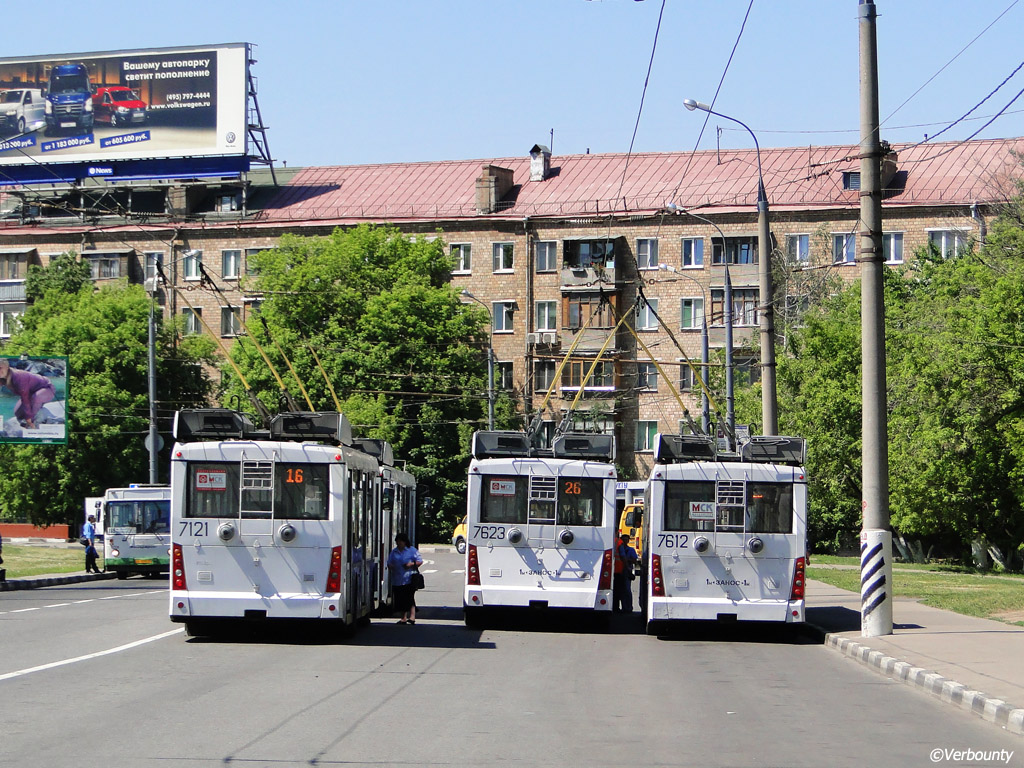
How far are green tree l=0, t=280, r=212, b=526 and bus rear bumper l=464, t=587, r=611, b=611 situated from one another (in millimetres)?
46167

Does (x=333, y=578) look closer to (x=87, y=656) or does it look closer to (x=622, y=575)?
(x=87, y=656)

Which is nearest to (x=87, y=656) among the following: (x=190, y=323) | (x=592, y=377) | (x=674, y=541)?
(x=674, y=541)

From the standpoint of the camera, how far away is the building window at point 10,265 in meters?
76.7

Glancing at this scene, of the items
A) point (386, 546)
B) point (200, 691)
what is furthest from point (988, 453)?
point (200, 691)

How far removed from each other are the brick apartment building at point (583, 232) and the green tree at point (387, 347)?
112 inches

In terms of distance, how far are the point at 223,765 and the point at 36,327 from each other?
212 feet

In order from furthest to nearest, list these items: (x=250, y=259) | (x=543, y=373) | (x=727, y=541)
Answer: (x=543, y=373)
(x=250, y=259)
(x=727, y=541)

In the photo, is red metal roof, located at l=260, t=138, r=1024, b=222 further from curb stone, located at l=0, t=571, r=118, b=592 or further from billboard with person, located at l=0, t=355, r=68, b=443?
curb stone, located at l=0, t=571, r=118, b=592

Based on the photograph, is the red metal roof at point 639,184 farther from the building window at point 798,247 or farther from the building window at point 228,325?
the building window at point 228,325

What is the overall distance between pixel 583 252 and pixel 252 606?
54.9 m

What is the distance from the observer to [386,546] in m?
23.8

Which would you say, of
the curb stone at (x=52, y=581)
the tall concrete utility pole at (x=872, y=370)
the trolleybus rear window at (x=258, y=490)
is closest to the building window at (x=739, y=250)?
the curb stone at (x=52, y=581)

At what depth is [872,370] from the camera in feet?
63.1

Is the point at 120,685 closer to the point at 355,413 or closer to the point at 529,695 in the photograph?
the point at 529,695
